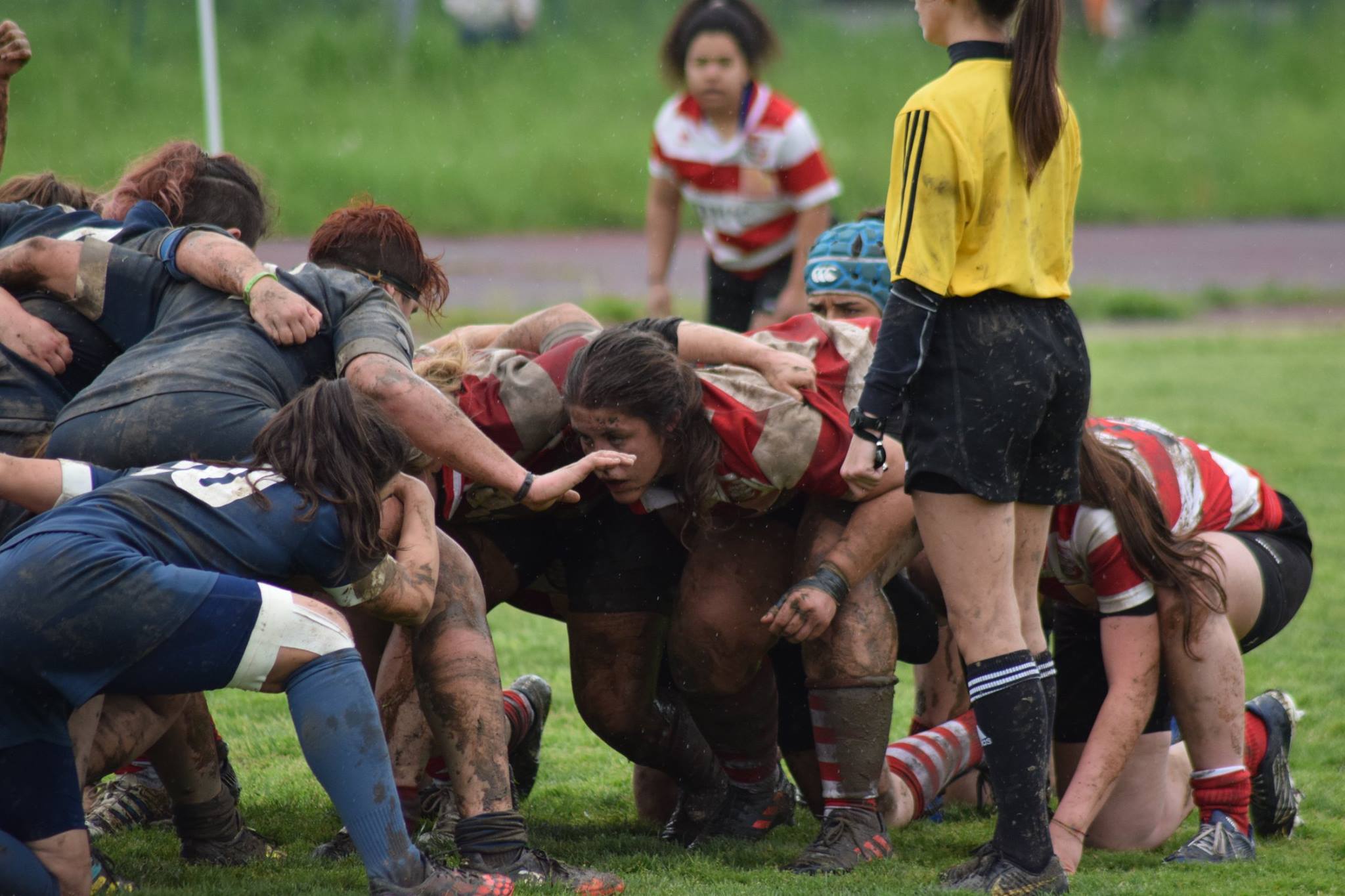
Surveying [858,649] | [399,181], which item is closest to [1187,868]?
[858,649]

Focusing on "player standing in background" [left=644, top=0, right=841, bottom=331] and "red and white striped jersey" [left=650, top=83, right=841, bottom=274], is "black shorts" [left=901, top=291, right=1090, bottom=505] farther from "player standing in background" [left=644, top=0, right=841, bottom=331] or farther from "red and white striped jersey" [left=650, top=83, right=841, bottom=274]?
"red and white striped jersey" [left=650, top=83, right=841, bottom=274]

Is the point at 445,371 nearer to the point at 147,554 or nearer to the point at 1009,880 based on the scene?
the point at 147,554

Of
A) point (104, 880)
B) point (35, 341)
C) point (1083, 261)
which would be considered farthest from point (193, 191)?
point (1083, 261)

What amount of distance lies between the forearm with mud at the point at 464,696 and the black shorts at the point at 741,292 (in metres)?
4.13

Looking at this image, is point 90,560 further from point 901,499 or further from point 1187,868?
point 1187,868

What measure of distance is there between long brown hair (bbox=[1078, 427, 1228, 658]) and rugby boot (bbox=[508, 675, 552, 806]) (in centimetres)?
159

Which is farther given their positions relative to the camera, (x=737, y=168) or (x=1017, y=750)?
(x=737, y=168)

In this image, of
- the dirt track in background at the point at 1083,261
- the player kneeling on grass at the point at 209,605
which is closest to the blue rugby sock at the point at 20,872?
the player kneeling on grass at the point at 209,605

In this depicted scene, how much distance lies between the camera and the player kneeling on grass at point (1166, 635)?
359 centimetres

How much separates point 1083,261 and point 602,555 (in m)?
14.0

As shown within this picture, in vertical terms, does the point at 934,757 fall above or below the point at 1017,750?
below

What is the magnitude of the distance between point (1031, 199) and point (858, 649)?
110cm

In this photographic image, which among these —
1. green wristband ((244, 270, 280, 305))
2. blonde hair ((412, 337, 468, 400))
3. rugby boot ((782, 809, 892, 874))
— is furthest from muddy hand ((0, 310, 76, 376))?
rugby boot ((782, 809, 892, 874))

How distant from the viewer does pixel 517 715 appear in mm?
4078
